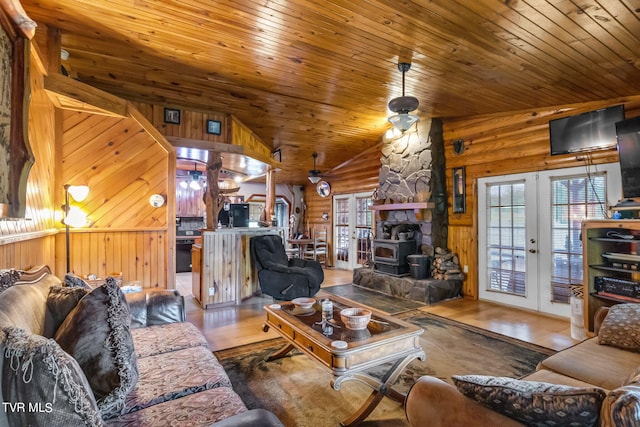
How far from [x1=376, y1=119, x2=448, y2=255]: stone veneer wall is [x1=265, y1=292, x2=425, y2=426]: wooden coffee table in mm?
3265

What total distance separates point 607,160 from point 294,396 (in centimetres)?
421

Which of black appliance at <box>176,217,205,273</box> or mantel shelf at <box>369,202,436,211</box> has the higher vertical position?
mantel shelf at <box>369,202,436,211</box>

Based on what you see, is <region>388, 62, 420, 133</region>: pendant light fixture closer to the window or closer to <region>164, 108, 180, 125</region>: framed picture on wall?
the window

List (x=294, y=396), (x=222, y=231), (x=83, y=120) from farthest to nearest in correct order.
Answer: (x=222, y=231)
(x=83, y=120)
(x=294, y=396)

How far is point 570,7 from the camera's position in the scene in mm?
2125

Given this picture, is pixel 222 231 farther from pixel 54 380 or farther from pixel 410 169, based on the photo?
pixel 54 380

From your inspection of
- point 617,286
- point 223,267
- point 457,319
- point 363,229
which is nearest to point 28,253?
point 223,267

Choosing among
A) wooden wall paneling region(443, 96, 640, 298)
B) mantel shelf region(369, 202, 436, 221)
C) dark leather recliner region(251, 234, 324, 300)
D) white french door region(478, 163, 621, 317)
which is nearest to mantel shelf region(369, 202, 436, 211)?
mantel shelf region(369, 202, 436, 221)

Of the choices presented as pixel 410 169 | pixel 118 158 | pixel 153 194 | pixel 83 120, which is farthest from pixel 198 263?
pixel 410 169

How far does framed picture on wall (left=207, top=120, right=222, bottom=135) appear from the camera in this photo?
4.72 meters

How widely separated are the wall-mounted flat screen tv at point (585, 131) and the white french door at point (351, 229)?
3870mm

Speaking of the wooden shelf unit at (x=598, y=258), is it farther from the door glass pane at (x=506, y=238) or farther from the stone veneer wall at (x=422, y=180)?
the stone veneer wall at (x=422, y=180)

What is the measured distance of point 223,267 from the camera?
471 cm

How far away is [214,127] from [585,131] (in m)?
4.74
